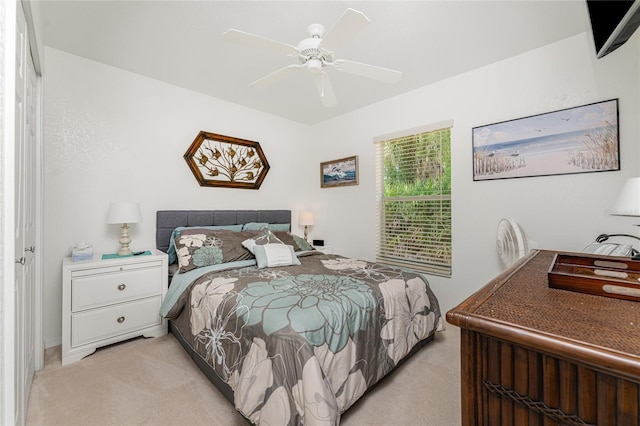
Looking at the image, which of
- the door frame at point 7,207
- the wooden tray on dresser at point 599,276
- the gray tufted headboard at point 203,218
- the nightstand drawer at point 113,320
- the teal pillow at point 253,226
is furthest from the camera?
the teal pillow at point 253,226

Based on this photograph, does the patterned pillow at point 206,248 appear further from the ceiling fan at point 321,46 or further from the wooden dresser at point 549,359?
the wooden dresser at point 549,359

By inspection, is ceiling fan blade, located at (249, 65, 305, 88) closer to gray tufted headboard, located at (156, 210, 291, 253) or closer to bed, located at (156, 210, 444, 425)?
bed, located at (156, 210, 444, 425)

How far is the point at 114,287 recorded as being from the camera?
231cm

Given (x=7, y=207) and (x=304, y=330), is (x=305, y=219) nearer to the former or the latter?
(x=304, y=330)

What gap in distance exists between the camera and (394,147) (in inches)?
136

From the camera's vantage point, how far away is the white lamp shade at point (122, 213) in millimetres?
2441

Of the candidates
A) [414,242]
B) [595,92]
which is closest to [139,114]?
[414,242]

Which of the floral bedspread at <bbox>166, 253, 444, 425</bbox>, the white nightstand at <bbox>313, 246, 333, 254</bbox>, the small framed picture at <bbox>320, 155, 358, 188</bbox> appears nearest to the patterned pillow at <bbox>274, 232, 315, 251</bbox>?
the white nightstand at <bbox>313, 246, 333, 254</bbox>

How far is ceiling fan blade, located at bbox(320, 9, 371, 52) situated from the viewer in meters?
1.38

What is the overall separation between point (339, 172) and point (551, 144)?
93.2 inches

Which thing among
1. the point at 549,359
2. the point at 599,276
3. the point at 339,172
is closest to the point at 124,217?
the point at 339,172

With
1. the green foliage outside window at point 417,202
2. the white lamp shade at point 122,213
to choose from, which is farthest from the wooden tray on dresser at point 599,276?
the white lamp shade at point 122,213

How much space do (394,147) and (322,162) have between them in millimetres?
1206

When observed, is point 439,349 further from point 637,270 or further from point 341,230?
point 341,230
